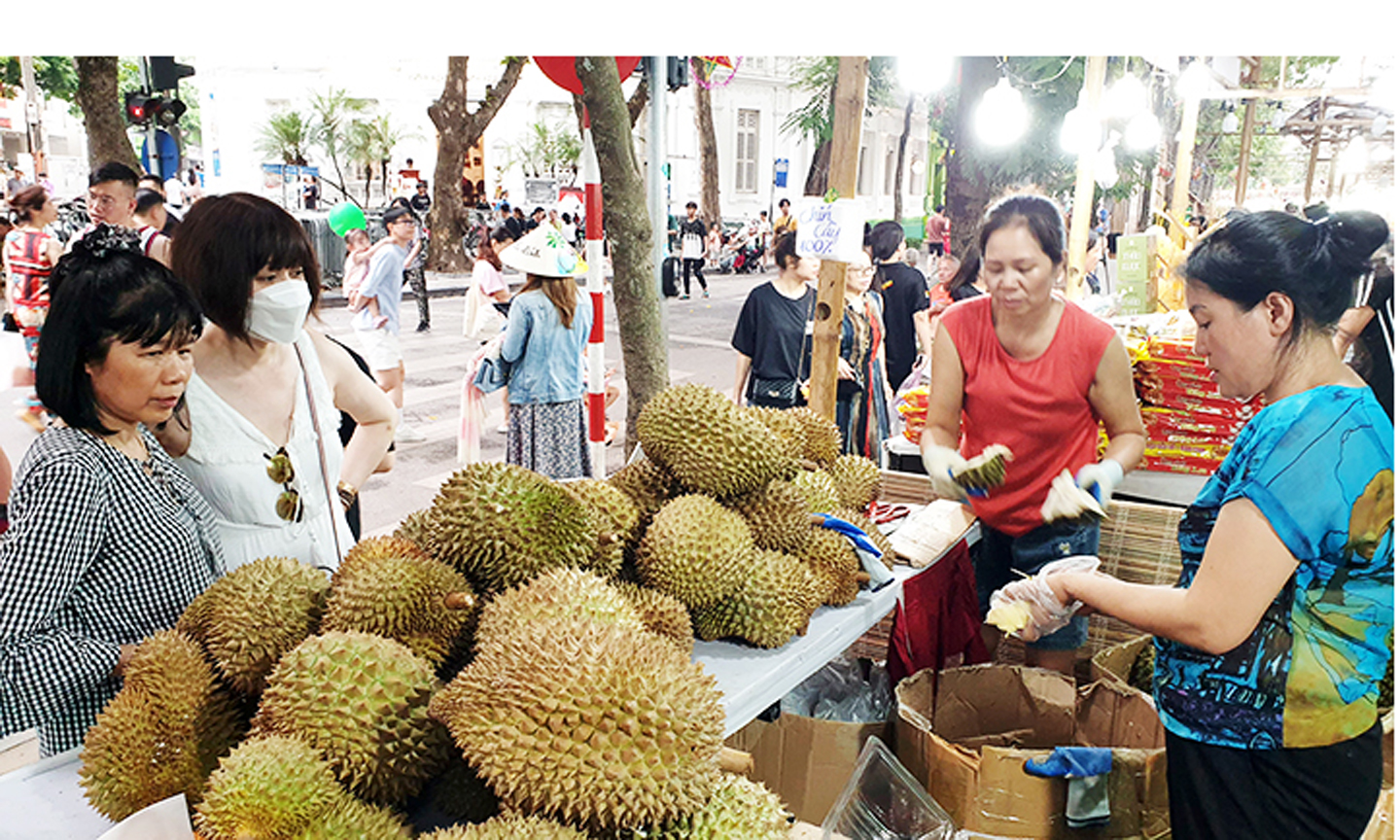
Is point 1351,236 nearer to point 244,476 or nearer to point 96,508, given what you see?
point 96,508

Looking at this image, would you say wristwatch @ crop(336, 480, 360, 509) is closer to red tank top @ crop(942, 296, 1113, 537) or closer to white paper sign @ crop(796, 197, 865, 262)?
white paper sign @ crop(796, 197, 865, 262)

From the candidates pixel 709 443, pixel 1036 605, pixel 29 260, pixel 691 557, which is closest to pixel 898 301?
pixel 1036 605

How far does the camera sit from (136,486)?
1.75 metres

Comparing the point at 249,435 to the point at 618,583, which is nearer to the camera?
the point at 618,583

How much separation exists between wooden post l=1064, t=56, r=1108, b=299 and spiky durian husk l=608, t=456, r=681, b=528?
12.4 ft

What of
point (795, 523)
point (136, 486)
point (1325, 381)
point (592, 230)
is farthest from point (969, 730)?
point (592, 230)

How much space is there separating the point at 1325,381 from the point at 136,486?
6.95 feet

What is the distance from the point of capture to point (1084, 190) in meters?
5.71

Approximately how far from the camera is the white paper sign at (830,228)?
10.5ft

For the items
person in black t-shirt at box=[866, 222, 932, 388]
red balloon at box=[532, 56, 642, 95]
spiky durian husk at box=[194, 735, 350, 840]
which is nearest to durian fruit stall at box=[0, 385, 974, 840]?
spiky durian husk at box=[194, 735, 350, 840]

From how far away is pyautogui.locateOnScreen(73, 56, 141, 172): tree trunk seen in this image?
30.4 ft

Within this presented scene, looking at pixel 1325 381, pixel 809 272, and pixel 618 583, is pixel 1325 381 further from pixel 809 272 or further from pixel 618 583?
pixel 809 272

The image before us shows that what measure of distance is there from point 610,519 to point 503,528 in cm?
24

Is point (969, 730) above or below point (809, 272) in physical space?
below
